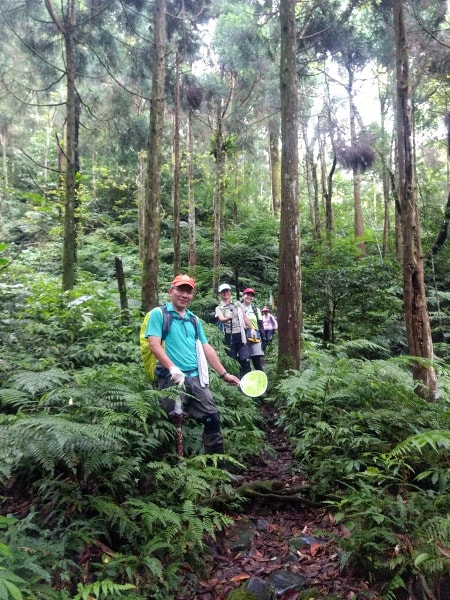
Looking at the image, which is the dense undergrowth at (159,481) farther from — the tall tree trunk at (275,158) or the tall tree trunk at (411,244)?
the tall tree trunk at (275,158)

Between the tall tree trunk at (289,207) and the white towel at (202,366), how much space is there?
354 cm

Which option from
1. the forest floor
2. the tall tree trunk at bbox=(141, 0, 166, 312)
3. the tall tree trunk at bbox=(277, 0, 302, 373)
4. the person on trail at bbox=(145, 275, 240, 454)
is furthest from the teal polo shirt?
the tall tree trunk at bbox=(141, 0, 166, 312)

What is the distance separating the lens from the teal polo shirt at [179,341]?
451 cm

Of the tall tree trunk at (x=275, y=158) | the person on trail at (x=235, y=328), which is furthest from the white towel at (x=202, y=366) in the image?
the tall tree trunk at (x=275, y=158)

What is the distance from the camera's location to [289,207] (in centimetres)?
804

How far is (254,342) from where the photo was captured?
8.12 m

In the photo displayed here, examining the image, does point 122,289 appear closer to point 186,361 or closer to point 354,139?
point 186,361

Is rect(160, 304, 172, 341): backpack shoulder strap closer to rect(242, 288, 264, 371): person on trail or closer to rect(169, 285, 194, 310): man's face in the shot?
rect(169, 285, 194, 310): man's face

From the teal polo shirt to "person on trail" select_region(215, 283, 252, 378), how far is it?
3.32m

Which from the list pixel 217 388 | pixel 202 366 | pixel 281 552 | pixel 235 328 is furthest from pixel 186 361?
pixel 235 328

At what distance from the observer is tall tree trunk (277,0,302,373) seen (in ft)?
26.2

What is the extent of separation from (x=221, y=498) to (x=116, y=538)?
112 cm

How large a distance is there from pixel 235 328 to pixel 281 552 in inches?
189

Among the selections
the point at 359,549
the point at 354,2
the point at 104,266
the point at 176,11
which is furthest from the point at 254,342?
the point at 176,11
